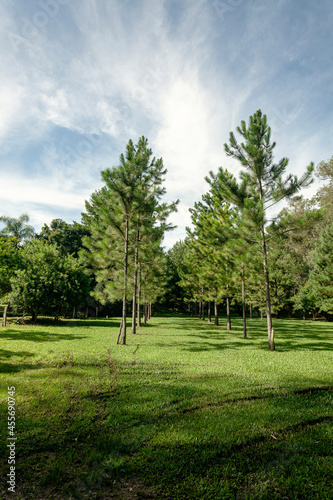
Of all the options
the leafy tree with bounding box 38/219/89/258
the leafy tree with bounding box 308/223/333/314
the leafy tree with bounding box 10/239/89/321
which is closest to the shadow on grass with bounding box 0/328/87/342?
the leafy tree with bounding box 10/239/89/321

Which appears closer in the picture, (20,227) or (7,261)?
(7,261)

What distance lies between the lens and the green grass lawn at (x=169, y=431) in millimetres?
3145

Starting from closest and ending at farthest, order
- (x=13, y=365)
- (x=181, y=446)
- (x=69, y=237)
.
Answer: (x=181, y=446), (x=13, y=365), (x=69, y=237)

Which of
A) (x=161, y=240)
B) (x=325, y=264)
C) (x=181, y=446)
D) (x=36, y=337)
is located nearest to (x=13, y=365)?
(x=36, y=337)

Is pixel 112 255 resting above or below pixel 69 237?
below

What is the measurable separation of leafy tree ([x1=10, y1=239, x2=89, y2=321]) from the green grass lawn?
14456 millimetres

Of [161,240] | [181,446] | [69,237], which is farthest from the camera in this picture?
[69,237]

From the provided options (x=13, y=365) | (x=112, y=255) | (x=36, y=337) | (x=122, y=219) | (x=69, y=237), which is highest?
(x=69, y=237)

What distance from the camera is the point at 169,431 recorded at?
4.31m

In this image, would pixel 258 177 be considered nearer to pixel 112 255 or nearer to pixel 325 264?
pixel 112 255

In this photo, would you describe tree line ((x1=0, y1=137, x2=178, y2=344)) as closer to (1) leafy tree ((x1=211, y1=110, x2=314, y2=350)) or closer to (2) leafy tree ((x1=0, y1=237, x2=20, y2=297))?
(2) leafy tree ((x1=0, y1=237, x2=20, y2=297))

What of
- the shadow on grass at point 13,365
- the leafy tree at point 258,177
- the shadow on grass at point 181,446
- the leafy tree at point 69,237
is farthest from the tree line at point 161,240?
the leafy tree at point 69,237

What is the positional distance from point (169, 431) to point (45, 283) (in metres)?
21.2

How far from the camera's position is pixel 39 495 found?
301 centimetres
